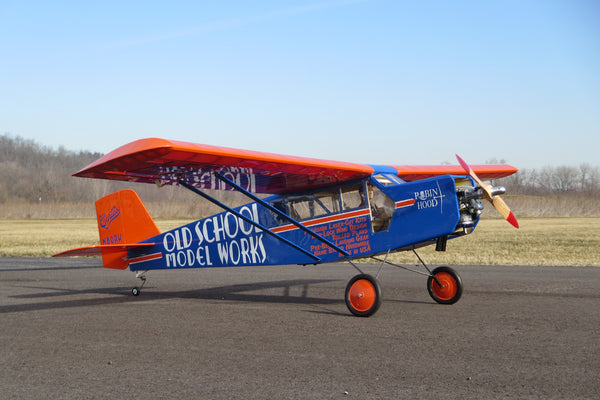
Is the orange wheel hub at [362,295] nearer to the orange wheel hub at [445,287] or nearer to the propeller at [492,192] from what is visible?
the orange wheel hub at [445,287]

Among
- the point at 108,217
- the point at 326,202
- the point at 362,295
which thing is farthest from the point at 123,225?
the point at 362,295

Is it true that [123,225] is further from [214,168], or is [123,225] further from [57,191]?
[57,191]

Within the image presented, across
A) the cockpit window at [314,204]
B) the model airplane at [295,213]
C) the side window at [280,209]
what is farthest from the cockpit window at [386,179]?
the side window at [280,209]

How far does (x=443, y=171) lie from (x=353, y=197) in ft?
10.5

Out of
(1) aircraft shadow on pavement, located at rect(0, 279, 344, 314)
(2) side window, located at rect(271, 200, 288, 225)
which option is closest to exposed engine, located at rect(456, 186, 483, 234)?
(1) aircraft shadow on pavement, located at rect(0, 279, 344, 314)

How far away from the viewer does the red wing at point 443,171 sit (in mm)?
11047

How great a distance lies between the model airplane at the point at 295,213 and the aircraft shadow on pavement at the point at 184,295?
66 centimetres

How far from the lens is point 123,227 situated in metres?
11.4

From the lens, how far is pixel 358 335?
6.76 meters

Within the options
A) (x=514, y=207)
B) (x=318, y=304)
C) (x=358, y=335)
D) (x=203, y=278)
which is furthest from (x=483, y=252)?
(x=514, y=207)

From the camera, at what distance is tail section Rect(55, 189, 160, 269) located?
1120cm

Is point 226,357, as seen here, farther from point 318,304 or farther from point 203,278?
point 203,278

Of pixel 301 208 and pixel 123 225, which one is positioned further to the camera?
pixel 123 225

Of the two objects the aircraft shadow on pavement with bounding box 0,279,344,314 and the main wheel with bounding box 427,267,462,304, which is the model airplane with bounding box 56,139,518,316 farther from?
the aircraft shadow on pavement with bounding box 0,279,344,314
